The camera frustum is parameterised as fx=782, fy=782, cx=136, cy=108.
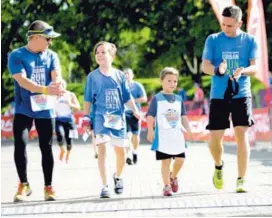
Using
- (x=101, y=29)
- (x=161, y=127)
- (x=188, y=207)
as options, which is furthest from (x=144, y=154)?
(x=101, y=29)

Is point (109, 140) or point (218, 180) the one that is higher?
point (109, 140)

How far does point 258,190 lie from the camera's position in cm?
864

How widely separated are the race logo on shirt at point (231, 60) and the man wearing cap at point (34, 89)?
181 centimetres

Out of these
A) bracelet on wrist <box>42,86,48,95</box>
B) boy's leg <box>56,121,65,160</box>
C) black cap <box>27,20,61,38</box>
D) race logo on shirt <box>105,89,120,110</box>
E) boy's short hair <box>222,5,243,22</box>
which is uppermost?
boy's short hair <box>222,5,243,22</box>

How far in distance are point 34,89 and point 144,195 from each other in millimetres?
1660

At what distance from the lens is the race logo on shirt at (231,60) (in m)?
8.41

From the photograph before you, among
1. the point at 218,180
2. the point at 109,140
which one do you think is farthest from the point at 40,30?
the point at 218,180

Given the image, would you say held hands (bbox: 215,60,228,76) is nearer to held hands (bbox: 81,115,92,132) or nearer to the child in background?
the child in background

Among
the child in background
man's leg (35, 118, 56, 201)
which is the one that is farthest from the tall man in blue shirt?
man's leg (35, 118, 56, 201)

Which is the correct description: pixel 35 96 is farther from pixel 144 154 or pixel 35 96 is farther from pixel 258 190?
pixel 144 154

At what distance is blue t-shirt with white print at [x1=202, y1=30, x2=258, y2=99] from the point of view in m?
8.44

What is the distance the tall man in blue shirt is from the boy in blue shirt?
1.02 m

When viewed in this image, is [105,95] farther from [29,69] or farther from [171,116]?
[29,69]

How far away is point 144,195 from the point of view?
850 centimetres
